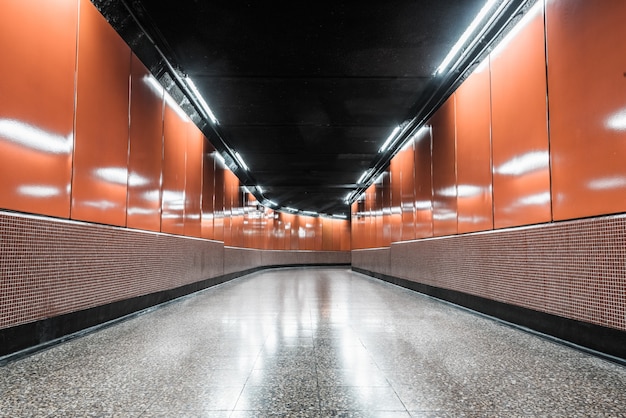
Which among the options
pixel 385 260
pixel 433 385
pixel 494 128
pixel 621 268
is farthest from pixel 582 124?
pixel 385 260

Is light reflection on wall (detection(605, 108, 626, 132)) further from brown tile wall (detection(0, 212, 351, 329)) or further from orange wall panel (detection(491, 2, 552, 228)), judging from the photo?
brown tile wall (detection(0, 212, 351, 329))

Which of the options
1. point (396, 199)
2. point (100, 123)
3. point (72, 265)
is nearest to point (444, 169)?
point (396, 199)

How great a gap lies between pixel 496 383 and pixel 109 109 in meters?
4.50

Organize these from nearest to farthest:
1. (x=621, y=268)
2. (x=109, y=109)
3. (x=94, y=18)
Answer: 1. (x=621, y=268)
2. (x=94, y=18)
3. (x=109, y=109)

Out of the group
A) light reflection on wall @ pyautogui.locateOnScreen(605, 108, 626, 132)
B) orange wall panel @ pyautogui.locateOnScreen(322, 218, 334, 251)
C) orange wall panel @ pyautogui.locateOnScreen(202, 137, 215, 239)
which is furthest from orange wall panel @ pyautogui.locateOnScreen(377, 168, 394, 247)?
orange wall panel @ pyautogui.locateOnScreen(322, 218, 334, 251)

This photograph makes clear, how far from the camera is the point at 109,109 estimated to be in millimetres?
4793

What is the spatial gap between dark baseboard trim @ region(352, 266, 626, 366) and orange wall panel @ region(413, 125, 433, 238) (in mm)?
2396

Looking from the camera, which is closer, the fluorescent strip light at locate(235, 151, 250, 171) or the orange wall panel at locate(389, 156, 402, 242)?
the orange wall panel at locate(389, 156, 402, 242)

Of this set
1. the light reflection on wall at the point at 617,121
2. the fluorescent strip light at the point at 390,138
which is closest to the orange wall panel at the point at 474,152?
the light reflection on wall at the point at 617,121

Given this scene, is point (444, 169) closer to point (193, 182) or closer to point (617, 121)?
point (617, 121)

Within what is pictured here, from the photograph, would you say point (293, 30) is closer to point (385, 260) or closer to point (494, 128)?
point (494, 128)

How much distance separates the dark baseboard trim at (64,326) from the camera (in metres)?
3.21

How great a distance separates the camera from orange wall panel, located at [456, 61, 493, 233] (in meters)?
5.66

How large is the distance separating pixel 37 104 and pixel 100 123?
107 cm
